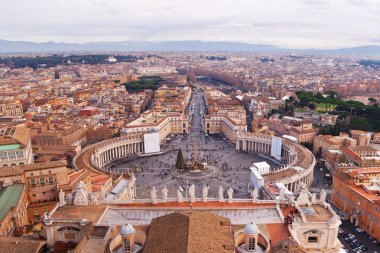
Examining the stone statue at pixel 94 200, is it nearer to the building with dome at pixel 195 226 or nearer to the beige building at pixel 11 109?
the building with dome at pixel 195 226

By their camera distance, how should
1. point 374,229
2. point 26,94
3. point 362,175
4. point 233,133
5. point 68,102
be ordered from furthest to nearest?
1. point 26,94
2. point 68,102
3. point 233,133
4. point 362,175
5. point 374,229

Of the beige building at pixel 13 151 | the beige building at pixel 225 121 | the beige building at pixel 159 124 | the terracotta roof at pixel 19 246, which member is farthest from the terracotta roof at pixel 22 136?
the beige building at pixel 225 121

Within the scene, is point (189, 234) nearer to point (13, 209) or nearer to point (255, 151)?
point (13, 209)

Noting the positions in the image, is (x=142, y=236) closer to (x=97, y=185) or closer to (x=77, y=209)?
(x=77, y=209)

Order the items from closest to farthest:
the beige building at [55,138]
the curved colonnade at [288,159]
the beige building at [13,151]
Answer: the beige building at [13,151]
the curved colonnade at [288,159]
the beige building at [55,138]

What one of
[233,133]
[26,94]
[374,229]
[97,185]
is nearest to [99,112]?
[233,133]

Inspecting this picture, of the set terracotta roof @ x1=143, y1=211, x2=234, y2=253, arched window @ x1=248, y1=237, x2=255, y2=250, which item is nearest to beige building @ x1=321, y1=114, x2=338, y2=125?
terracotta roof @ x1=143, y1=211, x2=234, y2=253
